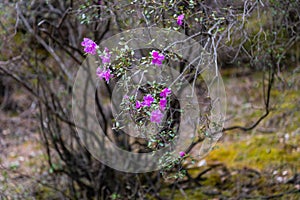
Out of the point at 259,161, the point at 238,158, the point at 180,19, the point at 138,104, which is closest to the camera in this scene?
the point at 138,104

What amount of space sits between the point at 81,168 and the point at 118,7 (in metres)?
1.44

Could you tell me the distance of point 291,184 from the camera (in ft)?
10.9

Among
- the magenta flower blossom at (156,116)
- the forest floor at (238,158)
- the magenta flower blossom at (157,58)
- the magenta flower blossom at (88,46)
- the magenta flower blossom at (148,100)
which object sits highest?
the magenta flower blossom at (88,46)

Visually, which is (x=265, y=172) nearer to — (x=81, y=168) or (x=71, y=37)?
(x=81, y=168)

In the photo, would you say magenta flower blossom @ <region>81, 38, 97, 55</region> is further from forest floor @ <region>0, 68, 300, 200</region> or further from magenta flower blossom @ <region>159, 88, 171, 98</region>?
forest floor @ <region>0, 68, 300, 200</region>

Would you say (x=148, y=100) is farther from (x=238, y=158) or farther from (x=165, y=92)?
(x=238, y=158)

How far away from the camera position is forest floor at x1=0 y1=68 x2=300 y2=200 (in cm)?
333

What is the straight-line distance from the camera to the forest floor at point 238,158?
131 inches

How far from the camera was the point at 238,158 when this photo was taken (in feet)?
12.8

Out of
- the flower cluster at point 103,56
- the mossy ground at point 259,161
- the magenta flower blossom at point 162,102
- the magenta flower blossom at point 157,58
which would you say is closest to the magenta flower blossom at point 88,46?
the flower cluster at point 103,56

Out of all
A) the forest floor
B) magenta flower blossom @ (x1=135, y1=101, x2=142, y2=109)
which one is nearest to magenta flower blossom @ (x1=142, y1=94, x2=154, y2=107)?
magenta flower blossom @ (x1=135, y1=101, x2=142, y2=109)

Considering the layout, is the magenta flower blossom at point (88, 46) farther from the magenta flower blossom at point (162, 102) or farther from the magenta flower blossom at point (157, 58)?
the magenta flower blossom at point (162, 102)

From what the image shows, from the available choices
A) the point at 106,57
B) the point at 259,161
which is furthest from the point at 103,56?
the point at 259,161

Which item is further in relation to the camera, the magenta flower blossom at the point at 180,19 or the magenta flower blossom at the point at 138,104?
the magenta flower blossom at the point at 180,19
